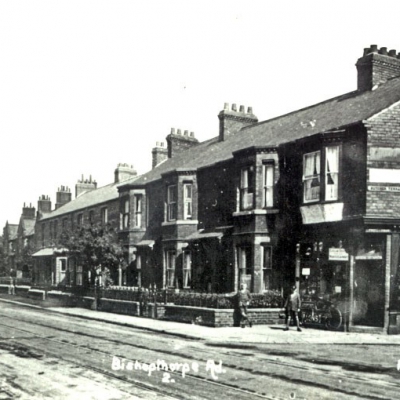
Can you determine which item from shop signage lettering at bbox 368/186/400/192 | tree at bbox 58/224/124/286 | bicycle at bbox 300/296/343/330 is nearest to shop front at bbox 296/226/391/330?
bicycle at bbox 300/296/343/330

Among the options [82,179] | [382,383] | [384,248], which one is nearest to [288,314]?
[384,248]

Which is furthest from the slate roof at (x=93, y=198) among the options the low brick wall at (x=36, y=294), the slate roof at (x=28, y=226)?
the slate roof at (x=28, y=226)

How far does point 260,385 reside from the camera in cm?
923

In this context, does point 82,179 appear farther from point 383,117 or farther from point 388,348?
point 388,348

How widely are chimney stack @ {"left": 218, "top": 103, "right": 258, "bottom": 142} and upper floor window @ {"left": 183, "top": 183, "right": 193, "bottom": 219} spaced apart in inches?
174

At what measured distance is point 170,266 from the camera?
91.7 ft

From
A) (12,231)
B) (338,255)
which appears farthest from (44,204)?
(338,255)

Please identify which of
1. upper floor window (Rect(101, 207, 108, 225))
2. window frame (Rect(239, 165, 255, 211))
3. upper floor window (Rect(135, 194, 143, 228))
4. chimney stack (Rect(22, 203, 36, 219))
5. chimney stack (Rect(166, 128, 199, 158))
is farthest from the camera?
chimney stack (Rect(22, 203, 36, 219))

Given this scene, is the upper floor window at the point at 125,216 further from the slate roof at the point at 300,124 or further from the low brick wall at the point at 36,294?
the low brick wall at the point at 36,294

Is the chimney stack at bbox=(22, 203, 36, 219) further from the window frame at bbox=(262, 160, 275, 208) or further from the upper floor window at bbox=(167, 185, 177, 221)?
the window frame at bbox=(262, 160, 275, 208)

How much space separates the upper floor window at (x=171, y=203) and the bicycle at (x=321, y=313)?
985 cm

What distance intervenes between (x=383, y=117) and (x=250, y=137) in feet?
30.2

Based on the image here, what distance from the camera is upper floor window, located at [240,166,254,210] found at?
75.6 feet

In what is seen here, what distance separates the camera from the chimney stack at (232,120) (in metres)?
30.8
